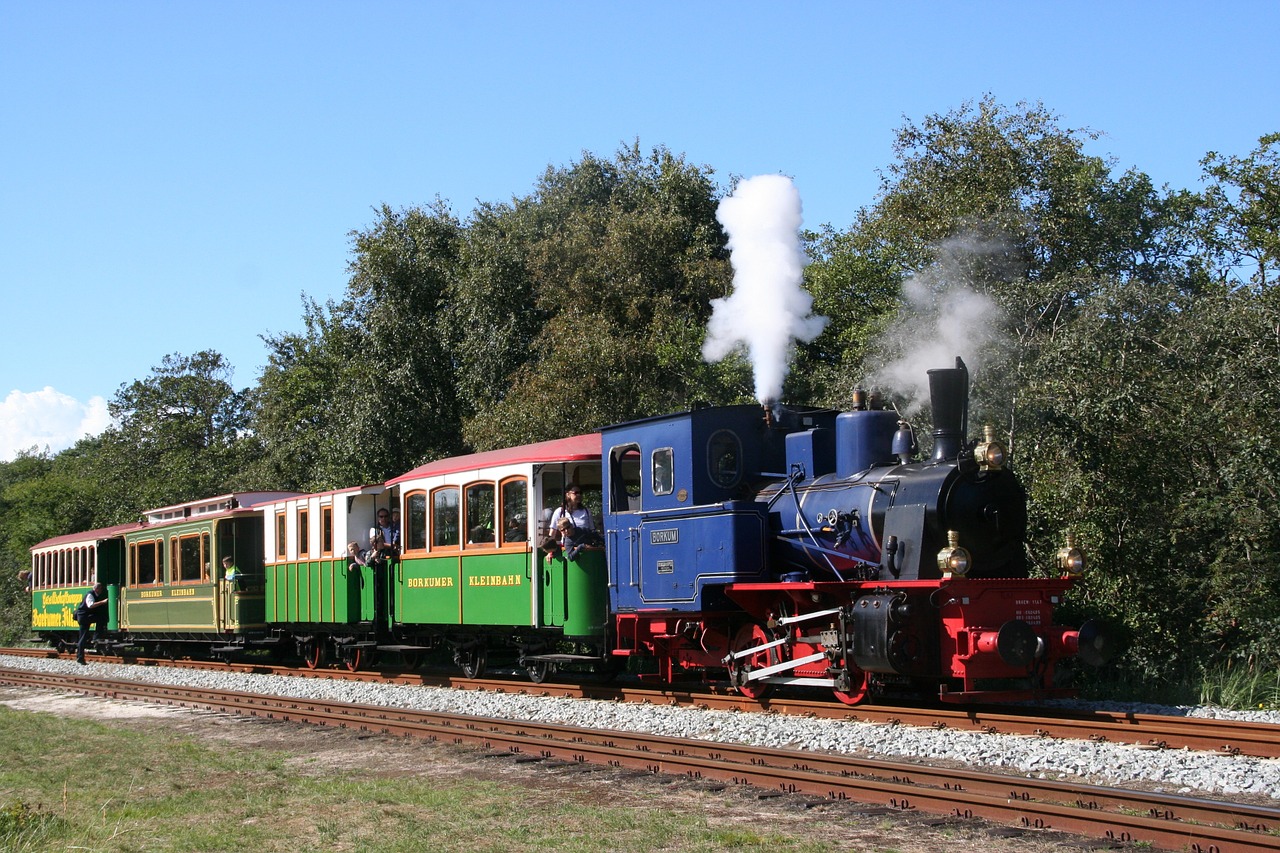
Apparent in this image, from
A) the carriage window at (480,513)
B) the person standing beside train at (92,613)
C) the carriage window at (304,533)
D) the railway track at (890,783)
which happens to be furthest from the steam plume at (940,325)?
the person standing beside train at (92,613)

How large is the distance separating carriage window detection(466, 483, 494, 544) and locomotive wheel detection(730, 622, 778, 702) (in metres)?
3.99

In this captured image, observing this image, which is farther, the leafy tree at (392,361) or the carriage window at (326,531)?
the leafy tree at (392,361)

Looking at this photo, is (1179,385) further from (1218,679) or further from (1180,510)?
(1218,679)

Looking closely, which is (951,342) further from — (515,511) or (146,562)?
(146,562)

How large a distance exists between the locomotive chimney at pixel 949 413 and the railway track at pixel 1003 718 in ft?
8.10

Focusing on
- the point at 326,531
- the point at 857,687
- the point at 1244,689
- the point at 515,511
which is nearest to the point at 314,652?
the point at 326,531

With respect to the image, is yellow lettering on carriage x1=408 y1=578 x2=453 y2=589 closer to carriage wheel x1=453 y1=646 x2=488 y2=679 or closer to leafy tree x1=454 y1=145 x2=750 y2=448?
carriage wheel x1=453 y1=646 x2=488 y2=679

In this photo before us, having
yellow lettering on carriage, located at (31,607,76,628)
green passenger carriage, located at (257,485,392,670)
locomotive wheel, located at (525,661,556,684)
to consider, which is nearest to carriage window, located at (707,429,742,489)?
locomotive wheel, located at (525,661,556,684)

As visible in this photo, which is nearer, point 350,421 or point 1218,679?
point 1218,679

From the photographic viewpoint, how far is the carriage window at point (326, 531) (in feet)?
62.7

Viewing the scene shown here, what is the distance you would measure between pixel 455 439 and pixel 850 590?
71.3 feet

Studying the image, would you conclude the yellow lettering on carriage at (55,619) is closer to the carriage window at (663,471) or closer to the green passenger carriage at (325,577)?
the green passenger carriage at (325,577)

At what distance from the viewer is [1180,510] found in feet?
45.7

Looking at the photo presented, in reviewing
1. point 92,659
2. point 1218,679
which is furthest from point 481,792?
point 92,659
